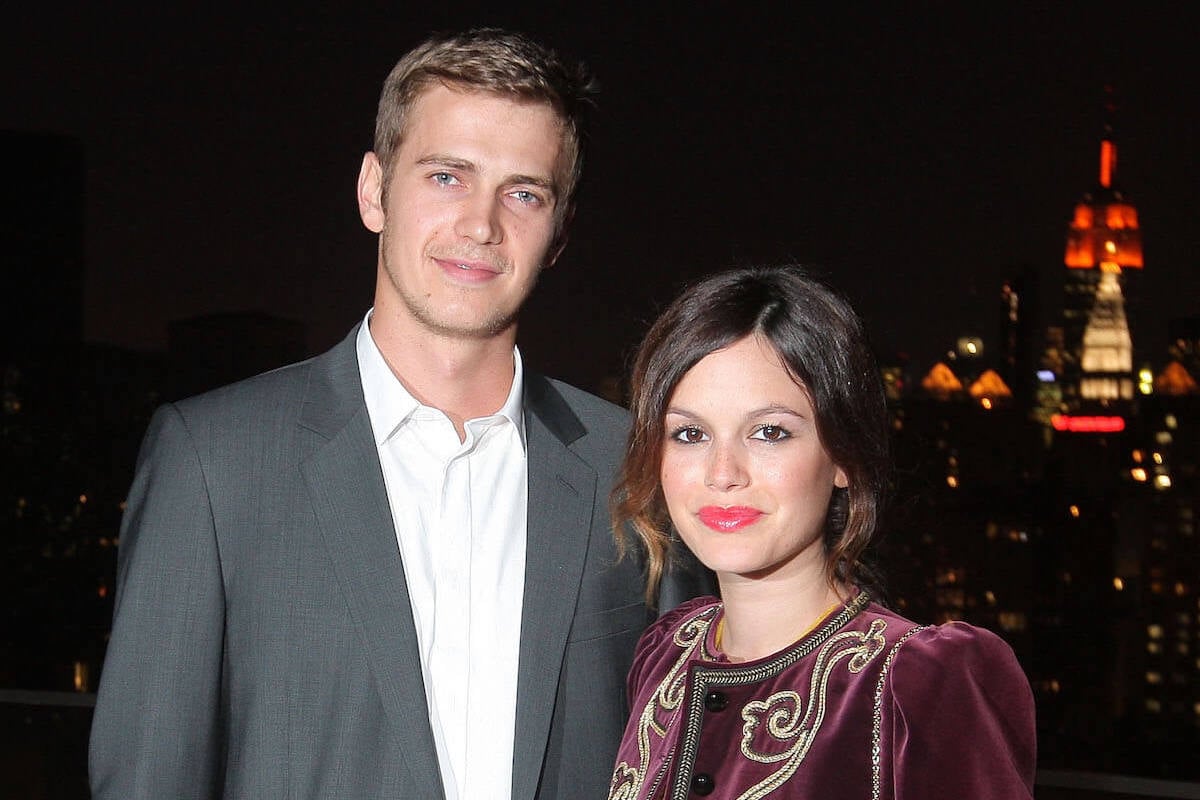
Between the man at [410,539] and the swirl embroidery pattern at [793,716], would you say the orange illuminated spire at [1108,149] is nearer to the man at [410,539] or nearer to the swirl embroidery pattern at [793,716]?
the man at [410,539]

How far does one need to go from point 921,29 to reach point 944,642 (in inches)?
245

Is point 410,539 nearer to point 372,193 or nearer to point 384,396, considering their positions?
point 384,396

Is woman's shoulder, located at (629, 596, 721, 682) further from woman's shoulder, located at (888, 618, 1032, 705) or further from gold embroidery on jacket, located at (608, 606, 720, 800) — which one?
woman's shoulder, located at (888, 618, 1032, 705)

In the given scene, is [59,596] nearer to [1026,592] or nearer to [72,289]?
[72,289]

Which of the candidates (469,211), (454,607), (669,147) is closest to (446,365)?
(469,211)

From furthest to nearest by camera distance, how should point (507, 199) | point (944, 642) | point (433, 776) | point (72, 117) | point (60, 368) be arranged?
1. point (60, 368)
2. point (72, 117)
3. point (507, 199)
4. point (433, 776)
5. point (944, 642)

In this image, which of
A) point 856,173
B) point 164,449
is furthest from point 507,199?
point 856,173

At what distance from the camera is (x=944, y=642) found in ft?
4.65

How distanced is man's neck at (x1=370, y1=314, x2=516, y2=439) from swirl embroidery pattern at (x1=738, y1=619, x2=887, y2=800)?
0.58 m

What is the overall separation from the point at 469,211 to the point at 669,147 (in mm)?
5065

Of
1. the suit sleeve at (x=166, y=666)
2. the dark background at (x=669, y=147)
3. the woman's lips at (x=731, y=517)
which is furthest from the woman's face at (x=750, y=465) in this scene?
the dark background at (x=669, y=147)

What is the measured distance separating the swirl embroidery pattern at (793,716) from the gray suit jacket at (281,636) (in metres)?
0.36

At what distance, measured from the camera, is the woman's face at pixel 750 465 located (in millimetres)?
1548

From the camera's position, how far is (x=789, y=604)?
5.27ft
